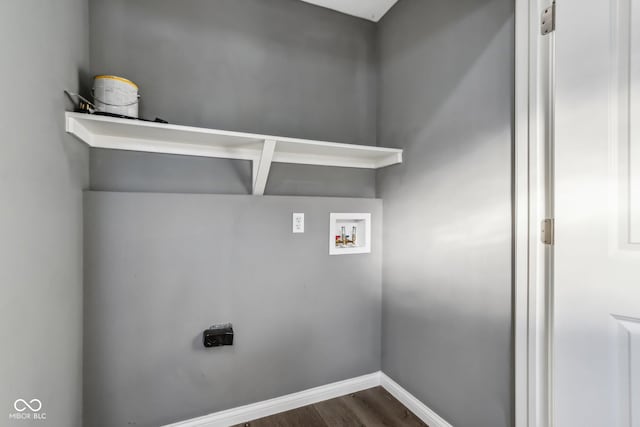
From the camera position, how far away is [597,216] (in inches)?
35.6

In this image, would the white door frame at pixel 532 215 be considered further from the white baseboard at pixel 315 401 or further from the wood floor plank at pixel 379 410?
the wood floor plank at pixel 379 410

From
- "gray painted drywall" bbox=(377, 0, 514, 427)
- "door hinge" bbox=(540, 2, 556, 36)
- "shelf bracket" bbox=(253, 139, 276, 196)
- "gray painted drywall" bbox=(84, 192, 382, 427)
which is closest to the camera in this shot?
"door hinge" bbox=(540, 2, 556, 36)

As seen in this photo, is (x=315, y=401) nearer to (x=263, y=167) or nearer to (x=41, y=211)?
(x=263, y=167)

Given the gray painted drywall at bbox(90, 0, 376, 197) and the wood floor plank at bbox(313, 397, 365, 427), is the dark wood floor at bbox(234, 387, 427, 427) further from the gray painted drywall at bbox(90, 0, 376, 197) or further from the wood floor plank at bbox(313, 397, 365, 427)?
the gray painted drywall at bbox(90, 0, 376, 197)

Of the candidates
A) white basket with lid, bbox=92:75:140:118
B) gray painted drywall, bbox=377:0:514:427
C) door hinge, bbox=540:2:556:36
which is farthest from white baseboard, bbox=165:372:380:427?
door hinge, bbox=540:2:556:36

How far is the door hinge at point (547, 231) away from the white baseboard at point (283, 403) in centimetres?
146

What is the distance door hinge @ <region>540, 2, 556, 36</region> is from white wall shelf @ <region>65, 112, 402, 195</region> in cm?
84

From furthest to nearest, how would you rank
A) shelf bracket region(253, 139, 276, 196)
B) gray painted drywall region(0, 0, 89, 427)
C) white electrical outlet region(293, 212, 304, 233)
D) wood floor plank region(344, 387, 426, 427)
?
white electrical outlet region(293, 212, 304, 233) → wood floor plank region(344, 387, 426, 427) → shelf bracket region(253, 139, 276, 196) → gray painted drywall region(0, 0, 89, 427)

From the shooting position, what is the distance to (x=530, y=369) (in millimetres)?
1099

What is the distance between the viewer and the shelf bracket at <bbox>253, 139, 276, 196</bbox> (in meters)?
1.50

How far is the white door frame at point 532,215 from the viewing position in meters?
1.07

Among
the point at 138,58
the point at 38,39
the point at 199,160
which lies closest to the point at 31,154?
the point at 38,39

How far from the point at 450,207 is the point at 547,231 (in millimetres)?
465

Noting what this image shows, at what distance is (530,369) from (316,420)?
117 cm
